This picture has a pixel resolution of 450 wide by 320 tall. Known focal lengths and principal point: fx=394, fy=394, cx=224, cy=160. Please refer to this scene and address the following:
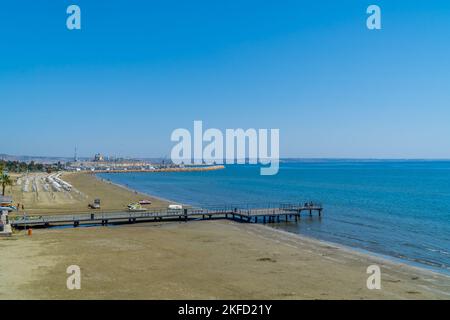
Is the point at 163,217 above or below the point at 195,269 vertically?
below

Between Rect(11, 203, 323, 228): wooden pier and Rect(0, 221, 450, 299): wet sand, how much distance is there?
4.07 meters

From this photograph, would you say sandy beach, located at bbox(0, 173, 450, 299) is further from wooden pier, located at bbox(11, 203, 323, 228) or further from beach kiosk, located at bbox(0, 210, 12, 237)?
wooden pier, located at bbox(11, 203, 323, 228)

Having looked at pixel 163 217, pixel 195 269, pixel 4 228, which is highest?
pixel 4 228

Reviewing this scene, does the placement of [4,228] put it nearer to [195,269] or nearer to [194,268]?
[194,268]

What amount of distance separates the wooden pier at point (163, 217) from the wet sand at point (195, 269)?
160 inches

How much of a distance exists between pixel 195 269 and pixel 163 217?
23863 mm

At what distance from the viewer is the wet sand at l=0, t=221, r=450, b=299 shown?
68.4 feet

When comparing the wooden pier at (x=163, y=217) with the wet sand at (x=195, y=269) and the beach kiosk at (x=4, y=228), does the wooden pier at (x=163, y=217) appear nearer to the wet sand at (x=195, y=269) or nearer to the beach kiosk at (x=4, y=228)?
the beach kiosk at (x=4, y=228)

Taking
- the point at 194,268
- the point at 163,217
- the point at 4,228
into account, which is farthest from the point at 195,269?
the point at 163,217

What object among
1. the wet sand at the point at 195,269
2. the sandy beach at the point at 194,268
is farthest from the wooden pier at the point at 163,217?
the wet sand at the point at 195,269

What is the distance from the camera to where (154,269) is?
83.1ft

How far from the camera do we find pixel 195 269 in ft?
84.2
